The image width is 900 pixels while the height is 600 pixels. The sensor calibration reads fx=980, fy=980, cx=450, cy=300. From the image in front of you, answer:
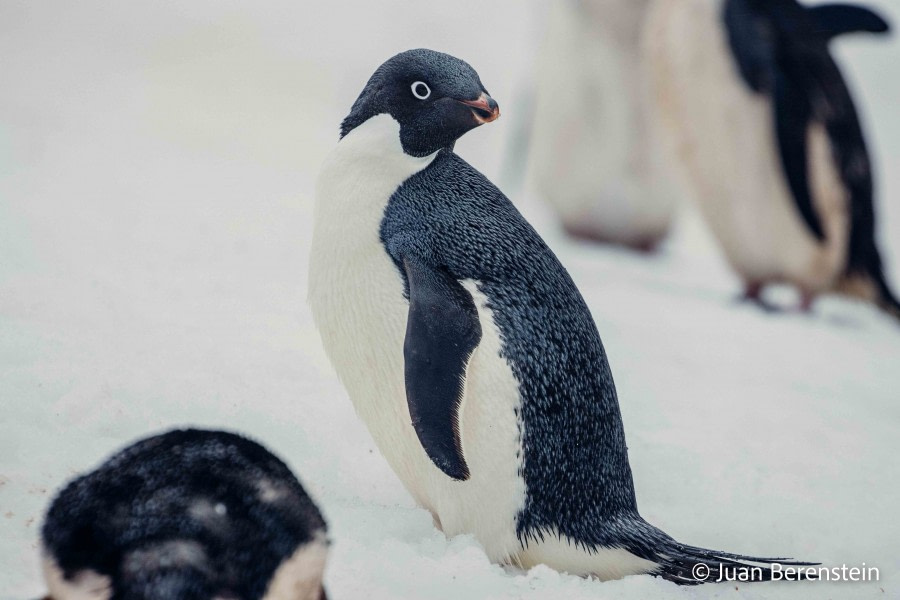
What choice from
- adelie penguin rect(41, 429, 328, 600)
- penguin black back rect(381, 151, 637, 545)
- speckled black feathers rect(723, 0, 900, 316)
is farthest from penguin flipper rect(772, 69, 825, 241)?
adelie penguin rect(41, 429, 328, 600)

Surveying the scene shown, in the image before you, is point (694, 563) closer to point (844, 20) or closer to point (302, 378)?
point (302, 378)

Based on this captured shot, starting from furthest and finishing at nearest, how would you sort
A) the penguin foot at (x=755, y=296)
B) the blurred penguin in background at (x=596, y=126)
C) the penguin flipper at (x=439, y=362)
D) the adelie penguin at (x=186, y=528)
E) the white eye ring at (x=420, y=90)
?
1. the blurred penguin in background at (x=596, y=126)
2. the penguin foot at (x=755, y=296)
3. the white eye ring at (x=420, y=90)
4. the penguin flipper at (x=439, y=362)
5. the adelie penguin at (x=186, y=528)

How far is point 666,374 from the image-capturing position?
6.34 ft

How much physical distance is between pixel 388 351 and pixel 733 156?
1.88 metres

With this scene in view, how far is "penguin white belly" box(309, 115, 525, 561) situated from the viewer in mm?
1124

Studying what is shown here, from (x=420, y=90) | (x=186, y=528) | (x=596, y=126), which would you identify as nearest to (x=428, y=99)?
(x=420, y=90)

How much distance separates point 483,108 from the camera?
1.12m

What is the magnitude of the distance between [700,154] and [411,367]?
1.96 metres

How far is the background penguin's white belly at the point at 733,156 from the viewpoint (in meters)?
2.73

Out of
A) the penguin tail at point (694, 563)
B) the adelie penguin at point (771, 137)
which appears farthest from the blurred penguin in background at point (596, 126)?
the penguin tail at point (694, 563)

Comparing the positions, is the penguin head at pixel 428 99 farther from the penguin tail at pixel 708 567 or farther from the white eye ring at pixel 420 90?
the penguin tail at pixel 708 567

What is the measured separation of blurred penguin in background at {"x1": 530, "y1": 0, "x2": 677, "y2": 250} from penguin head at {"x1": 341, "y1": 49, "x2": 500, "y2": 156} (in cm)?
231

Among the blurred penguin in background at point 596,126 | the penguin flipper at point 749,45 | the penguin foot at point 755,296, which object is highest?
the penguin flipper at point 749,45

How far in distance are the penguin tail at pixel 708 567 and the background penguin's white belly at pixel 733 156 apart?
1794 millimetres
